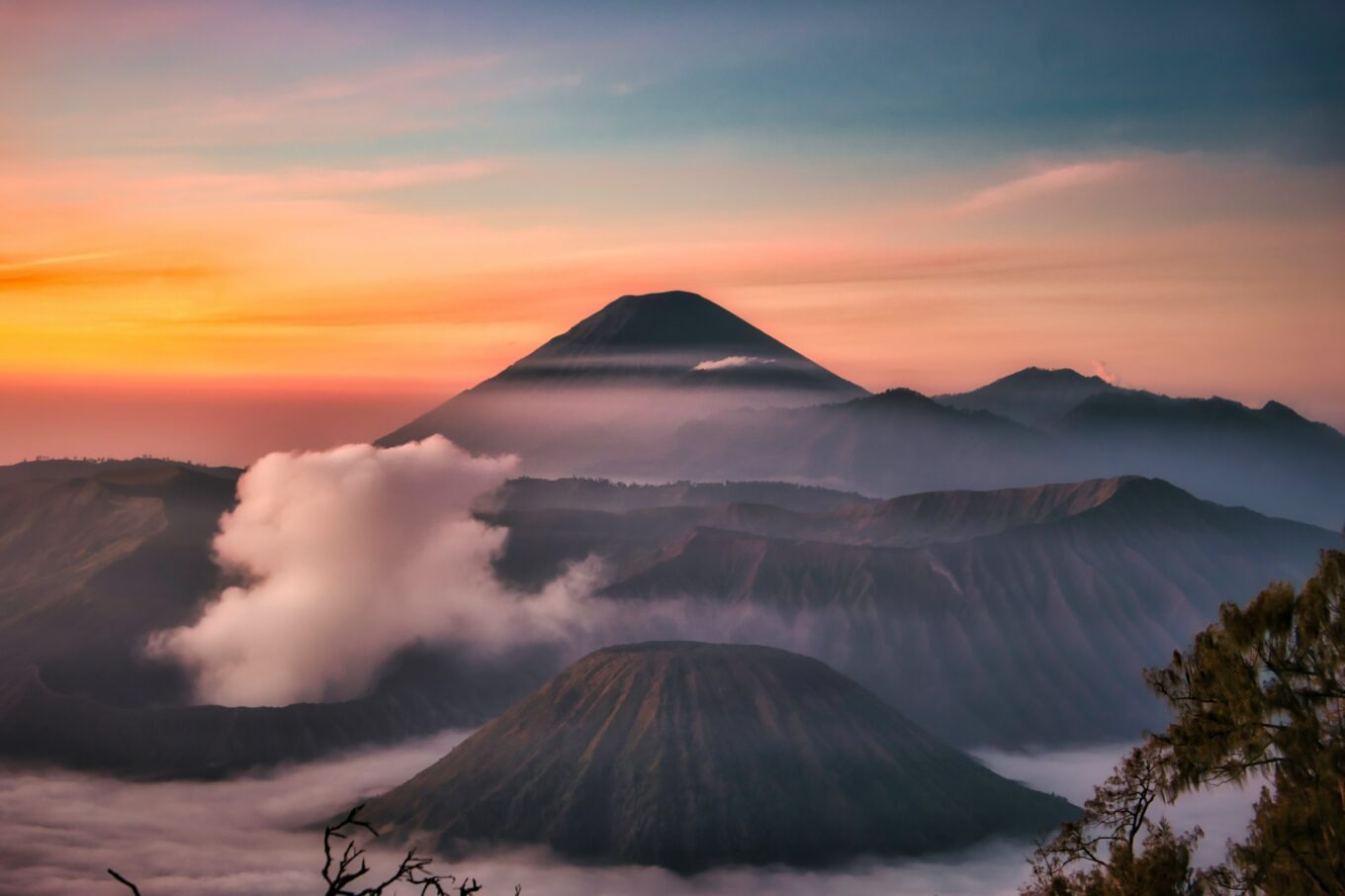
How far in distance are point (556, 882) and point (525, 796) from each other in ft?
57.5

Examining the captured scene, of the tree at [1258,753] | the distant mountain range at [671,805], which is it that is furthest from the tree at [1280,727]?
the distant mountain range at [671,805]

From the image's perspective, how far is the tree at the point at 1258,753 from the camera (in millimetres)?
25344

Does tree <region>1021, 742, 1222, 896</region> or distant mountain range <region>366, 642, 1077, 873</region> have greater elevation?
tree <region>1021, 742, 1222, 896</region>

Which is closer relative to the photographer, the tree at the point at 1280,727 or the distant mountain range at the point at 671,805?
the tree at the point at 1280,727

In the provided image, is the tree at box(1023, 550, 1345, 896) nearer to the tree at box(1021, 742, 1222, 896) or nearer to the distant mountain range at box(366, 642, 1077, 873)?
the tree at box(1021, 742, 1222, 896)

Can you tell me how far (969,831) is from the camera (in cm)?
19812

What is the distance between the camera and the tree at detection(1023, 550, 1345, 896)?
25344 millimetres

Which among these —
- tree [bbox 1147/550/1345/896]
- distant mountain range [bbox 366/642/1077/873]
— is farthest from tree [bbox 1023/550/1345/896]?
distant mountain range [bbox 366/642/1077/873]

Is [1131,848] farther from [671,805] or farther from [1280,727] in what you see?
[671,805]

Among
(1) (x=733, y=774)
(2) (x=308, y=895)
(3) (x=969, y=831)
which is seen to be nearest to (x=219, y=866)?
(2) (x=308, y=895)

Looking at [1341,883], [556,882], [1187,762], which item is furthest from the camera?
[556,882]

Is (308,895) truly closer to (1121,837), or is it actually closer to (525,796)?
(525,796)

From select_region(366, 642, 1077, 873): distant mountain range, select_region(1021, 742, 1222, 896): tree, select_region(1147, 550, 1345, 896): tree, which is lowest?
select_region(366, 642, 1077, 873): distant mountain range

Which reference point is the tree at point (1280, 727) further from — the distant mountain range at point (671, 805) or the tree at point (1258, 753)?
the distant mountain range at point (671, 805)
